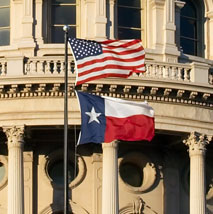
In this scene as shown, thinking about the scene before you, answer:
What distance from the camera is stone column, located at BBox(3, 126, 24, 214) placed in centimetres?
5166

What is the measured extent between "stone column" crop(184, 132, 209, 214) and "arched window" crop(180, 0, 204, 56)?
584cm

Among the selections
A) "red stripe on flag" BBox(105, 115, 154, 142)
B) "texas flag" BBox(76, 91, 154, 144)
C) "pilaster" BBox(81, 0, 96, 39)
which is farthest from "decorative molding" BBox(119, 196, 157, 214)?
"red stripe on flag" BBox(105, 115, 154, 142)

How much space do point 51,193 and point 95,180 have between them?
1.58m

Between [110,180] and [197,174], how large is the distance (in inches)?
129

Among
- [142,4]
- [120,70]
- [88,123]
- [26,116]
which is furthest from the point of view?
[142,4]

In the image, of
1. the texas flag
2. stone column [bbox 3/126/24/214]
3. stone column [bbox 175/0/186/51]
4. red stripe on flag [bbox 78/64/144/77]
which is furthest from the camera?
stone column [bbox 175/0/186/51]

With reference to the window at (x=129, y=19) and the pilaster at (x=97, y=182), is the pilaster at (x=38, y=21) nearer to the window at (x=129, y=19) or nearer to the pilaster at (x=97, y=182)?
the window at (x=129, y=19)

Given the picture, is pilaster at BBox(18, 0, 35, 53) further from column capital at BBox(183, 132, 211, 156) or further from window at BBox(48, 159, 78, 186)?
column capital at BBox(183, 132, 211, 156)

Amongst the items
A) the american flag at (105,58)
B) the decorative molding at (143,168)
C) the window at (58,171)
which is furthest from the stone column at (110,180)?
the american flag at (105,58)

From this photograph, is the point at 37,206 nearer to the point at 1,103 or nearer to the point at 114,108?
the point at 1,103

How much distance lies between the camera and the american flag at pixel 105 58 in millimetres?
42969

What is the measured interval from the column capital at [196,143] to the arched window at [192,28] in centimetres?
562

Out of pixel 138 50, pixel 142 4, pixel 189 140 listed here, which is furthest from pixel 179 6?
pixel 138 50

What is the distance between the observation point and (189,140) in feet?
175
